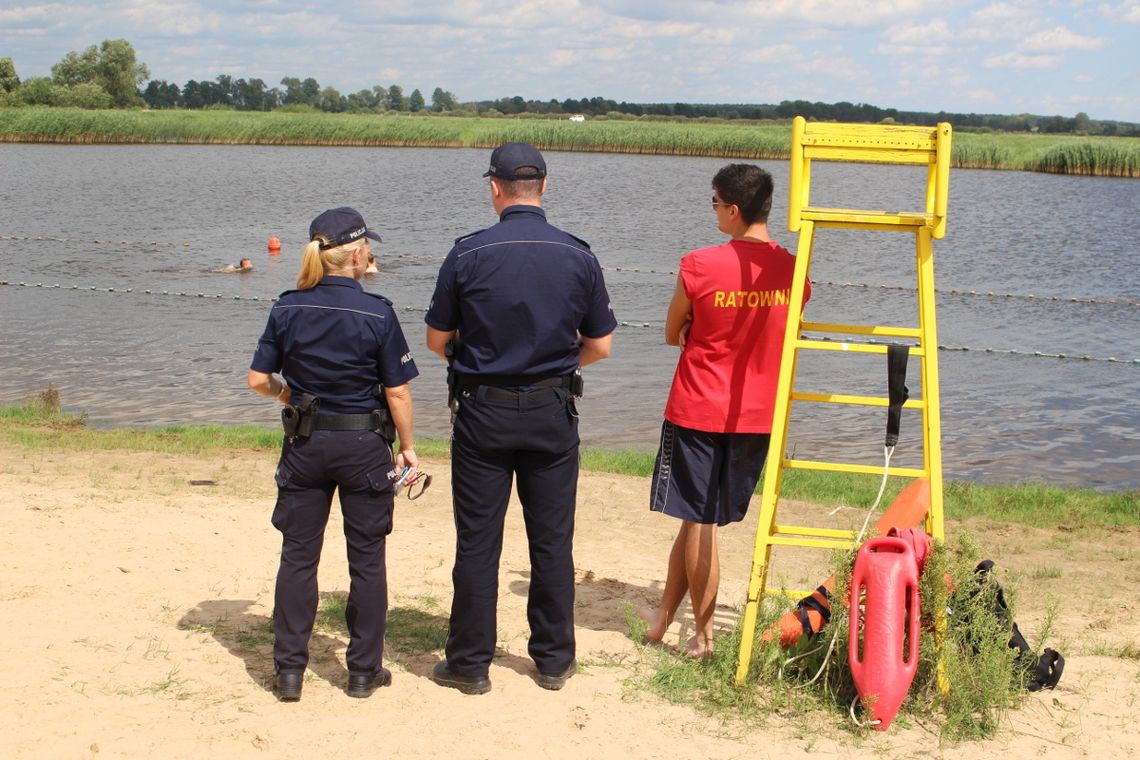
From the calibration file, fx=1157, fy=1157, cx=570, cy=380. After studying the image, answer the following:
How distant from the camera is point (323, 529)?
466 centimetres

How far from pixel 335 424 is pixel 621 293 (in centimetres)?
1735

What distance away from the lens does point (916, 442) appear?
11961 millimetres

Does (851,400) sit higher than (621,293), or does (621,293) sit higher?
(851,400)

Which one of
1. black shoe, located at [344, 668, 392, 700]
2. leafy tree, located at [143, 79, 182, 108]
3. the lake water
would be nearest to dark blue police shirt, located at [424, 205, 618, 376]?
black shoe, located at [344, 668, 392, 700]

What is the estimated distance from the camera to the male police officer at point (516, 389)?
178 inches

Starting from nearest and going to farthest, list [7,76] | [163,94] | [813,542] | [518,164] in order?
[518,164] < [813,542] < [7,76] < [163,94]

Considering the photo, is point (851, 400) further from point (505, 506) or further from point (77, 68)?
point (77, 68)

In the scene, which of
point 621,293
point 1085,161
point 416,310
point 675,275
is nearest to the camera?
point 416,310

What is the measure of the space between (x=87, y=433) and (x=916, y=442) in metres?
8.06

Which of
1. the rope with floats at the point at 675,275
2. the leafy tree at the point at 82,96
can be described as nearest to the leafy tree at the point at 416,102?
the leafy tree at the point at 82,96

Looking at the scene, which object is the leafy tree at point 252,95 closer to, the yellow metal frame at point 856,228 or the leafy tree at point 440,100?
the leafy tree at point 440,100

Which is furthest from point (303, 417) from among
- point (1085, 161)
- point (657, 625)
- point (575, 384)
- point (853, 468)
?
point (1085, 161)

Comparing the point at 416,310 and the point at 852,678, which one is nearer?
the point at 852,678

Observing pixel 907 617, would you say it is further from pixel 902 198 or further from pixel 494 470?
pixel 902 198
